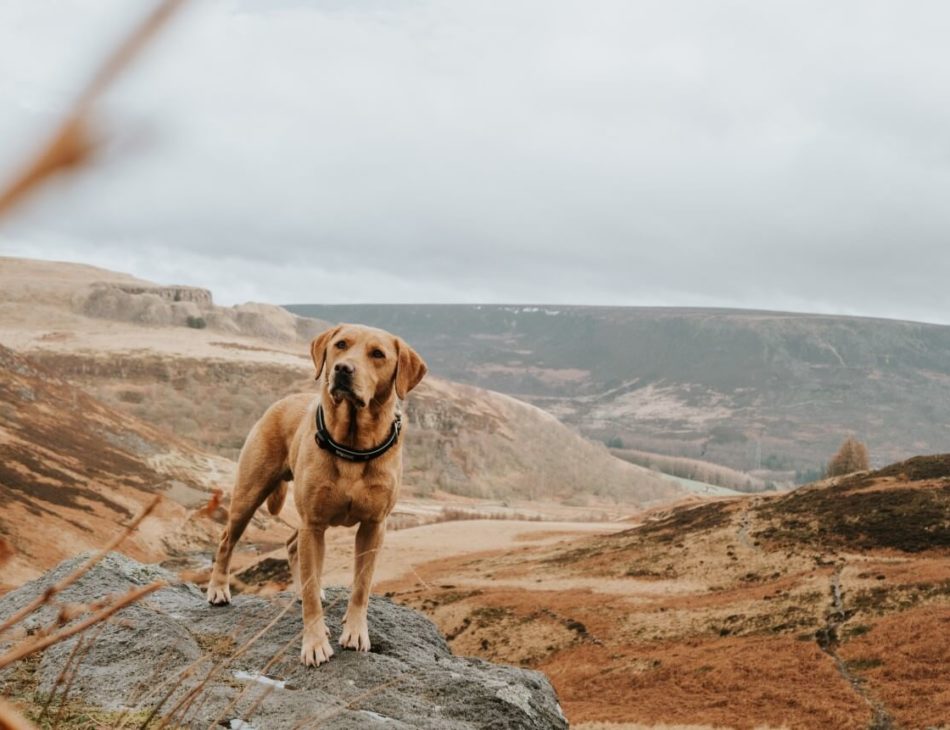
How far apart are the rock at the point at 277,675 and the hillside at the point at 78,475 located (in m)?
19.7

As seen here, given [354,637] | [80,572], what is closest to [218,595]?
[354,637]

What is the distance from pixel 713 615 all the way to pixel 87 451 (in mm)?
47308

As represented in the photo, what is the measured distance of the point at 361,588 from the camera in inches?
275

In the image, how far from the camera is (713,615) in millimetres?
24406

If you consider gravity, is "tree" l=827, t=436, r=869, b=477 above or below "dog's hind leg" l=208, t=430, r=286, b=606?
below

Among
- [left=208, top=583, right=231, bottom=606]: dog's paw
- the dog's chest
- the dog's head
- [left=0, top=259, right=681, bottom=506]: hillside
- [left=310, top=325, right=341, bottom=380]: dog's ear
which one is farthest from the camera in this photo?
[left=0, top=259, right=681, bottom=506]: hillside

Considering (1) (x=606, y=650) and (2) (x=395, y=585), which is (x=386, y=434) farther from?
(2) (x=395, y=585)

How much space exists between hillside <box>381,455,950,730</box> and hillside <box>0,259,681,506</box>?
3338 inches

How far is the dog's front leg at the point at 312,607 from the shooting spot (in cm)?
657

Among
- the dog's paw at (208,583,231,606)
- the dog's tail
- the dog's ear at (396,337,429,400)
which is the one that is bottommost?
the dog's paw at (208,583,231,606)

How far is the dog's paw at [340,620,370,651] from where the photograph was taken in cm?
698

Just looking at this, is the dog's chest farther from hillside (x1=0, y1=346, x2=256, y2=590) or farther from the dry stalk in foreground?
hillside (x1=0, y1=346, x2=256, y2=590)

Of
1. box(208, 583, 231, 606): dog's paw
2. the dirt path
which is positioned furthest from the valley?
box(208, 583, 231, 606): dog's paw

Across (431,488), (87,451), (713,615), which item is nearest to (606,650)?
(713,615)
